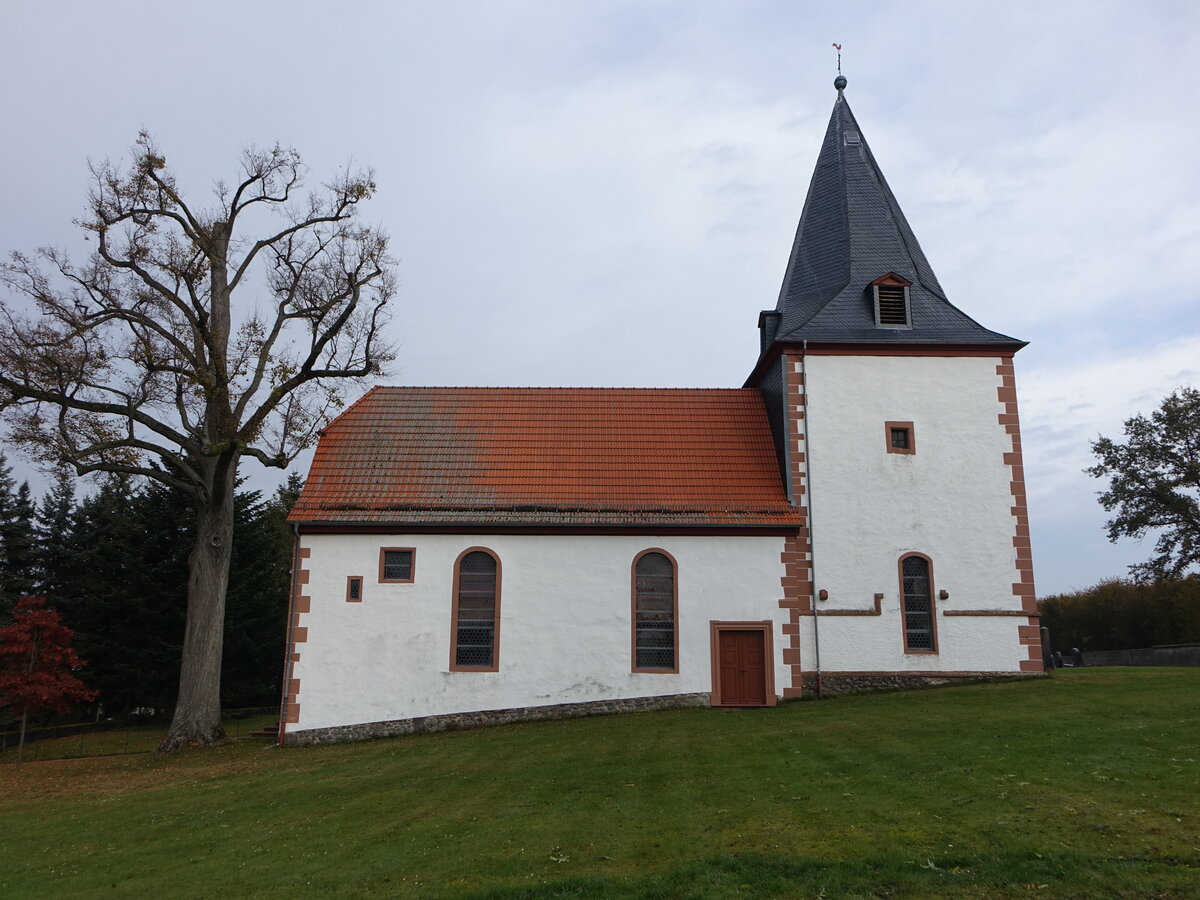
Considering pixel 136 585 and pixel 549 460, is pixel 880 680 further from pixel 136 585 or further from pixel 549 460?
pixel 136 585

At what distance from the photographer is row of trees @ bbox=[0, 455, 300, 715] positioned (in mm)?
32969

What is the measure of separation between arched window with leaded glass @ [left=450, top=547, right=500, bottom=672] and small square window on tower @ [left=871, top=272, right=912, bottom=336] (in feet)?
35.3

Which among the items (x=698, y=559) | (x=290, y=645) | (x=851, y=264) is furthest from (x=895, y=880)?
(x=851, y=264)

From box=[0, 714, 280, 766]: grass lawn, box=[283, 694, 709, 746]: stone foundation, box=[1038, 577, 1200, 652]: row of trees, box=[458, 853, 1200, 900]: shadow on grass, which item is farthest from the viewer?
box=[1038, 577, 1200, 652]: row of trees

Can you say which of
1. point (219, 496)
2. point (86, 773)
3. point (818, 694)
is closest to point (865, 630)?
point (818, 694)

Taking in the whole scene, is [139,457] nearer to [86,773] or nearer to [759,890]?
[86,773]

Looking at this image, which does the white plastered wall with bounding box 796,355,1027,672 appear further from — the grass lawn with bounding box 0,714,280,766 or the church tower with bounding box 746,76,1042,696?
the grass lawn with bounding box 0,714,280,766

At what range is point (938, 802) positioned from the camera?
359 inches

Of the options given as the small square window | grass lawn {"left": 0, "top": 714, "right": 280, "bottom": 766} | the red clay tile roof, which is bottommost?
grass lawn {"left": 0, "top": 714, "right": 280, "bottom": 766}

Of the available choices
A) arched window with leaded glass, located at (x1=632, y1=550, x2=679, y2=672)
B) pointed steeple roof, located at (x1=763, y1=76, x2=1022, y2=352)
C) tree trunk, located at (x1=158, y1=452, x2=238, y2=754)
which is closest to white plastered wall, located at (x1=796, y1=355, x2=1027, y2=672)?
pointed steeple roof, located at (x1=763, y1=76, x2=1022, y2=352)

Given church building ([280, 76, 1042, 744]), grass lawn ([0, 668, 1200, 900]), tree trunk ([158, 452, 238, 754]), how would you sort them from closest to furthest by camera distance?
grass lawn ([0, 668, 1200, 900]) → church building ([280, 76, 1042, 744]) → tree trunk ([158, 452, 238, 754])

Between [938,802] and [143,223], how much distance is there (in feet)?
65.5

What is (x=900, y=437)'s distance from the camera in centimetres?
2066

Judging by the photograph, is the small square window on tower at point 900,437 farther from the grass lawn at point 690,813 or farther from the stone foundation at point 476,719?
the stone foundation at point 476,719
